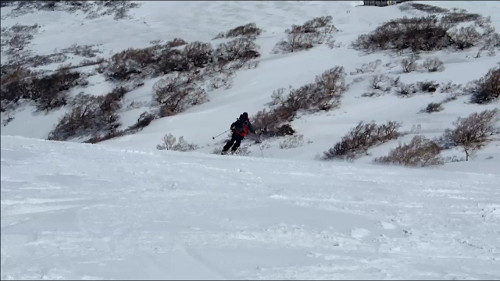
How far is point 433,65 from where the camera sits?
1881 centimetres

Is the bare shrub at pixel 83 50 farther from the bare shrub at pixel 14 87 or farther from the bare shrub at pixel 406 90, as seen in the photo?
the bare shrub at pixel 406 90

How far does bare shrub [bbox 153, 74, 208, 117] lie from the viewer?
1948cm

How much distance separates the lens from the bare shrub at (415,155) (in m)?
12.2

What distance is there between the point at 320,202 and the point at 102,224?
3316mm

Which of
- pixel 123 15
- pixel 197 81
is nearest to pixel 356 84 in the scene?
pixel 197 81

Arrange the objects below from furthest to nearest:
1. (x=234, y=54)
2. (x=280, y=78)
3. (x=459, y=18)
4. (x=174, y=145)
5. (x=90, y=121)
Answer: (x=459, y=18) → (x=234, y=54) → (x=280, y=78) → (x=90, y=121) → (x=174, y=145)

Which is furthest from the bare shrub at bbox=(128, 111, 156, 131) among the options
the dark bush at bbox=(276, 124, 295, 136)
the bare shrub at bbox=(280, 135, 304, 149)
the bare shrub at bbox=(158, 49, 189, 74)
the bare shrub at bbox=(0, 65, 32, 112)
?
the bare shrub at bbox=(0, 65, 32, 112)

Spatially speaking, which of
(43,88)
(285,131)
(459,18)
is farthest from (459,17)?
(43,88)

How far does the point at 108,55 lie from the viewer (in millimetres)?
27750

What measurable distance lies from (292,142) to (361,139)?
210 cm

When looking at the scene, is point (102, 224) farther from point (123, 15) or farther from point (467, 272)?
point (123, 15)

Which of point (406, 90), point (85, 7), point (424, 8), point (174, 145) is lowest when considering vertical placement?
point (174, 145)

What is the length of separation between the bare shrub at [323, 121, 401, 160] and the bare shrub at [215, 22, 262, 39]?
13104 mm

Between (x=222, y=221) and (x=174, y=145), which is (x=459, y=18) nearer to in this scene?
(x=174, y=145)
